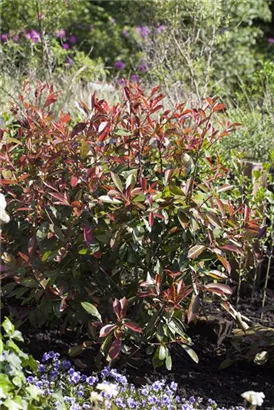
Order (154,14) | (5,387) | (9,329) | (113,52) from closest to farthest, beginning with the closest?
(5,387), (9,329), (154,14), (113,52)

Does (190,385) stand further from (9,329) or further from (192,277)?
(9,329)

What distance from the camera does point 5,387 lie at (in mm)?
2533

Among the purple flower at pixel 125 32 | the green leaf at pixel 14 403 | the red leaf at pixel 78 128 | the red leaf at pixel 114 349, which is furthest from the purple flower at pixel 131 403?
the purple flower at pixel 125 32

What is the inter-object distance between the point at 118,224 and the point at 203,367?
38.4 inches

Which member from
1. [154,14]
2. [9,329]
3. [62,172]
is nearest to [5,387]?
[9,329]

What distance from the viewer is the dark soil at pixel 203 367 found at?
12.4 feet

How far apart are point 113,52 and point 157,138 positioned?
984 cm

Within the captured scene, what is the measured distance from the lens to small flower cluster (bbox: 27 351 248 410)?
3.28 m

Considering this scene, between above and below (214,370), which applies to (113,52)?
below

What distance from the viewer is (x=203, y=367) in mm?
4066

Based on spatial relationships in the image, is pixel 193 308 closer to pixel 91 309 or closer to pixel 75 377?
pixel 91 309

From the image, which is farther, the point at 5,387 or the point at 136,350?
the point at 136,350

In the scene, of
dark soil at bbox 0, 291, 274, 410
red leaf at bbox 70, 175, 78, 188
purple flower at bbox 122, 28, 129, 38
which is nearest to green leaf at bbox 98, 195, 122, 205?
red leaf at bbox 70, 175, 78, 188

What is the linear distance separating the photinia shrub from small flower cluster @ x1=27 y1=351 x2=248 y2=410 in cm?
15
